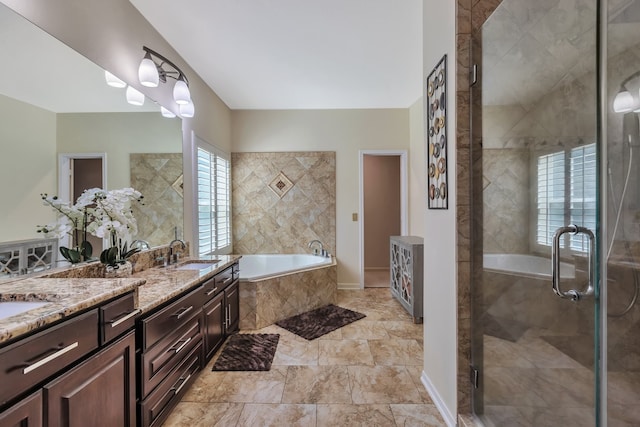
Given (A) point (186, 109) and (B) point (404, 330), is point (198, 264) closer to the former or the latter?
(A) point (186, 109)

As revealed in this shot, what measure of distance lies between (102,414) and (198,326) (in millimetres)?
851

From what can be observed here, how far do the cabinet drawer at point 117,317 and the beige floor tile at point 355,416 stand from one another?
1.18m

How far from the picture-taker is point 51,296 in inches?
44.1

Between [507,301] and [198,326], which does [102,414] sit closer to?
[198,326]

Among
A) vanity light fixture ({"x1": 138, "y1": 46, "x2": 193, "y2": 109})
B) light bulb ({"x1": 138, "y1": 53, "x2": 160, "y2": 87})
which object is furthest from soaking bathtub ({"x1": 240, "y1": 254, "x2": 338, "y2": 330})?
light bulb ({"x1": 138, "y1": 53, "x2": 160, "y2": 87})

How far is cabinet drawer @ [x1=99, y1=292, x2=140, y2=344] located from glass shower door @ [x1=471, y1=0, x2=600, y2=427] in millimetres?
1707

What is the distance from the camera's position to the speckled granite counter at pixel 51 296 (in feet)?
2.78

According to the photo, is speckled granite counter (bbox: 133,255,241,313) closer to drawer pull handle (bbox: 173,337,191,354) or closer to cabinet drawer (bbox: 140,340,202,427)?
drawer pull handle (bbox: 173,337,191,354)

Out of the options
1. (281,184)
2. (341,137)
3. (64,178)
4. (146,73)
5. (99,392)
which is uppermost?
(341,137)

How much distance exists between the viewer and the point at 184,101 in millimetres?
2426

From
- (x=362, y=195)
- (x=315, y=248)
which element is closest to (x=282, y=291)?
(x=315, y=248)

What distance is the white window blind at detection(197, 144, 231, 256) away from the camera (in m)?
3.18

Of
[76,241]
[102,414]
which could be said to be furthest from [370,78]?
[102,414]

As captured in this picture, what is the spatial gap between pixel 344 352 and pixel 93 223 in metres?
2.07
